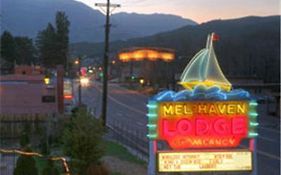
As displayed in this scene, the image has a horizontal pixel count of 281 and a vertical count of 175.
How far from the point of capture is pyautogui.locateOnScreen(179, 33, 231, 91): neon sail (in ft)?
57.6

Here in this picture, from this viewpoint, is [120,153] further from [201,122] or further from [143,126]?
[143,126]

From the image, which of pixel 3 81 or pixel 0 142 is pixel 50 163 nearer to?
pixel 0 142

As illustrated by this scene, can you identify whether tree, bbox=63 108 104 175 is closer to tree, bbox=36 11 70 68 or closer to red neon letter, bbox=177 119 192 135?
red neon letter, bbox=177 119 192 135

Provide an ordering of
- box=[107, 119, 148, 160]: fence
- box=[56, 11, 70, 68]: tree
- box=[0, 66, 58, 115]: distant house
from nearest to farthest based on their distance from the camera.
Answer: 1. box=[107, 119, 148, 160]: fence
2. box=[0, 66, 58, 115]: distant house
3. box=[56, 11, 70, 68]: tree

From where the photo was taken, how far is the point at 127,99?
109625mm

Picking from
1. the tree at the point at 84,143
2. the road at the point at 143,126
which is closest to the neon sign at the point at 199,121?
the tree at the point at 84,143

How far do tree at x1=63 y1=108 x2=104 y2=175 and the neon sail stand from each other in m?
5.15

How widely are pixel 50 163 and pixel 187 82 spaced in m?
6.17

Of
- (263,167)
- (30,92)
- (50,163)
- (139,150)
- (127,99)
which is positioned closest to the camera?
(50,163)

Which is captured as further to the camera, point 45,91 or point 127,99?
point 127,99

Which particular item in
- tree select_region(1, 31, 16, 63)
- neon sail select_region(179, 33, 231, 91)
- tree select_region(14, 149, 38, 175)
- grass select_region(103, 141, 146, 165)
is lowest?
grass select_region(103, 141, 146, 165)

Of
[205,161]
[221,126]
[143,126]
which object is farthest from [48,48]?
[221,126]

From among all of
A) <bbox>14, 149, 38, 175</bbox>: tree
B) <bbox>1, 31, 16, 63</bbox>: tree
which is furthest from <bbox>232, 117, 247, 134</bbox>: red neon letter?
<bbox>1, 31, 16, 63</bbox>: tree

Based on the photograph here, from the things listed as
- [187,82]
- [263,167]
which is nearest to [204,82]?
[187,82]
